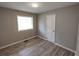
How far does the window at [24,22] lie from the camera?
175 inches

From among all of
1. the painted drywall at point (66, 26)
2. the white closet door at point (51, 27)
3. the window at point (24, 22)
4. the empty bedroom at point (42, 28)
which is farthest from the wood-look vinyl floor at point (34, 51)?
the window at point (24, 22)

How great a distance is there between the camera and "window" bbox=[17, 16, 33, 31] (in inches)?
175

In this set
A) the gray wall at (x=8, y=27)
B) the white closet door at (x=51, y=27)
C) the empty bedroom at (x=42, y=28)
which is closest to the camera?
the empty bedroom at (x=42, y=28)

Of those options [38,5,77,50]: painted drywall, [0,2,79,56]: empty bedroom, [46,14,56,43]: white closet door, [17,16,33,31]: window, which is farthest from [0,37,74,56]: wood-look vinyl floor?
[17,16,33,31]: window

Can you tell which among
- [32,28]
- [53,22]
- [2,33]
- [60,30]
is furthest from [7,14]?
[60,30]

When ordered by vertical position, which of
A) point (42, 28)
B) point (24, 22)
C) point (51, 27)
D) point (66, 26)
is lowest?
point (42, 28)

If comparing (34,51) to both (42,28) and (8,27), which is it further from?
(42,28)

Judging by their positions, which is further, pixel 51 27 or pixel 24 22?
pixel 24 22

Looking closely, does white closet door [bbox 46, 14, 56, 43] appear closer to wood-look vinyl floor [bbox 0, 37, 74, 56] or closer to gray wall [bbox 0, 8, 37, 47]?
wood-look vinyl floor [bbox 0, 37, 74, 56]

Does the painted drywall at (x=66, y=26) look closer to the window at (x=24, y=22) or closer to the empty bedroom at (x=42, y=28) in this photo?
the empty bedroom at (x=42, y=28)

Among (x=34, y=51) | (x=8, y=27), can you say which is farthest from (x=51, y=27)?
(x=8, y=27)

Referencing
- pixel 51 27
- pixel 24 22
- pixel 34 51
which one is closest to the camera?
pixel 34 51

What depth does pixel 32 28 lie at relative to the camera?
A: 18.5 feet

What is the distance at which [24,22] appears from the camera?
4.88 meters
